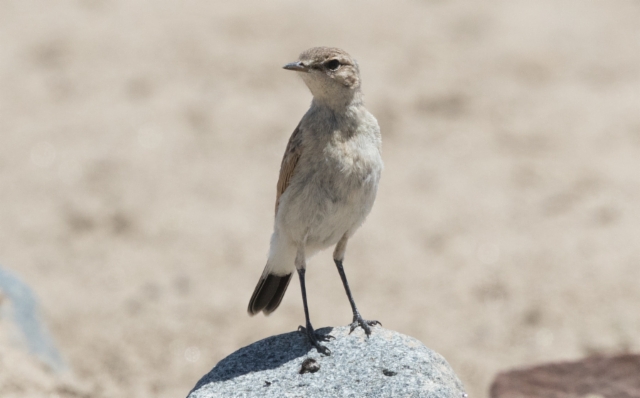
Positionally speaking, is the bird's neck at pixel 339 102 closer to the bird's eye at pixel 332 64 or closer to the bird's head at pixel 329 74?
the bird's head at pixel 329 74

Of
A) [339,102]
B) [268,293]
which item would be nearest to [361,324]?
[268,293]

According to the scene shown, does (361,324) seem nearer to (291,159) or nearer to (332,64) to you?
(291,159)

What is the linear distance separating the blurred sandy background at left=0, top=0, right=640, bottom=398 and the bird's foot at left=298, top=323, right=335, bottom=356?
95.6 inches

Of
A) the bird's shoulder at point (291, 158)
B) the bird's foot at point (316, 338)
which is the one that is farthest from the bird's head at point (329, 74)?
the bird's foot at point (316, 338)

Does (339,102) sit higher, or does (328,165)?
(339,102)

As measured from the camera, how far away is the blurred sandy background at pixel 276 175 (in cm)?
886

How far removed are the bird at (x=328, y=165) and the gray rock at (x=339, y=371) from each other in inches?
5.8

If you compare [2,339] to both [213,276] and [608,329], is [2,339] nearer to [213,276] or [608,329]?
[213,276]

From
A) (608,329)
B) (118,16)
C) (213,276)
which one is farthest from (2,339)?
(118,16)

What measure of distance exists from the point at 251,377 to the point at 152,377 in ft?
9.81

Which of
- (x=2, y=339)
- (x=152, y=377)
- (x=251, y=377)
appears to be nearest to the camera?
(x=251, y=377)

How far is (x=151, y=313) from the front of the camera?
30.2 feet

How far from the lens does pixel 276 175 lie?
38.1ft

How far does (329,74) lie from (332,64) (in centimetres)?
7
